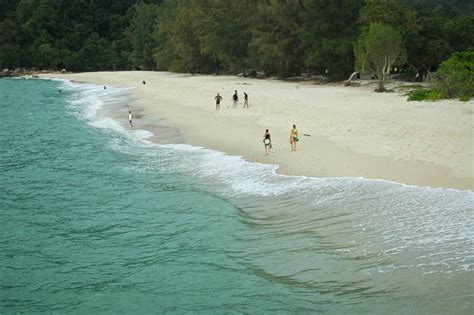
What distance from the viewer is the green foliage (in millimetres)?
36812

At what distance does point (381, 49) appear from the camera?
4684 centimetres

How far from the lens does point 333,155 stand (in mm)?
22250

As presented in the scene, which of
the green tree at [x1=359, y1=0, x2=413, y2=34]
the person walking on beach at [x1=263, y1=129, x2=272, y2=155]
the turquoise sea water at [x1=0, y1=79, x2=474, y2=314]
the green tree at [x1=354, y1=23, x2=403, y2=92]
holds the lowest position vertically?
the turquoise sea water at [x1=0, y1=79, x2=474, y2=314]

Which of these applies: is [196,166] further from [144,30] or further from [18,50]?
[18,50]

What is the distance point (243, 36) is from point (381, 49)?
34.2m

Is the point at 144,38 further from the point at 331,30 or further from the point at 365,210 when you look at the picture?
the point at 365,210

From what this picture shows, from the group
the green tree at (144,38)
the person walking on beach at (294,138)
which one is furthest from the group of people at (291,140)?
the green tree at (144,38)

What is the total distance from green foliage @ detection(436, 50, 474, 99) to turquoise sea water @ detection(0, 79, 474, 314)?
21.5 meters

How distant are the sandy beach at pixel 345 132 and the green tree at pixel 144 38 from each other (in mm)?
71195

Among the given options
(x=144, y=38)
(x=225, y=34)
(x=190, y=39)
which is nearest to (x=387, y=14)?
(x=225, y=34)

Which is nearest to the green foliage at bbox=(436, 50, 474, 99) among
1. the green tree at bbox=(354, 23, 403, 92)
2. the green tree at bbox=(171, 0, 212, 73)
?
the green tree at bbox=(354, 23, 403, 92)

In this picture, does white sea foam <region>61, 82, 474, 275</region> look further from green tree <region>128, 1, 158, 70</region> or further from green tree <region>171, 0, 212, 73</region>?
green tree <region>128, 1, 158, 70</region>

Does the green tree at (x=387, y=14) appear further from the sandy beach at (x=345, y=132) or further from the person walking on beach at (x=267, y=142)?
the person walking on beach at (x=267, y=142)

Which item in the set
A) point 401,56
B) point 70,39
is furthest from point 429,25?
point 70,39
